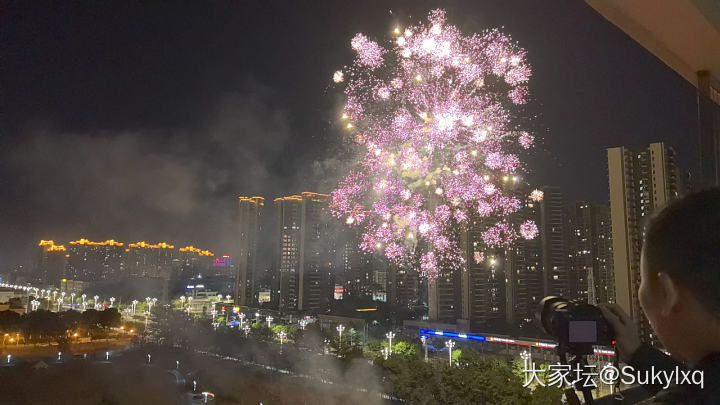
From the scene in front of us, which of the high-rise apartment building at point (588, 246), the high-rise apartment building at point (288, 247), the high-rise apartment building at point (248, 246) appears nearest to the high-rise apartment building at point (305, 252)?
the high-rise apartment building at point (288, 247)

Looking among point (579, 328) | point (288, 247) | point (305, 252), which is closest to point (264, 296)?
point (288, 247)

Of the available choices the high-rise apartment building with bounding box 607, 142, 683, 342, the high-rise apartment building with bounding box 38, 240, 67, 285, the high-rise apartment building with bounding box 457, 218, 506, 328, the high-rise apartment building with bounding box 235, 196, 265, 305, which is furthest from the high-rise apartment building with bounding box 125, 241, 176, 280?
the high-rise apartment building with bounding box 607, 142, 683, 342

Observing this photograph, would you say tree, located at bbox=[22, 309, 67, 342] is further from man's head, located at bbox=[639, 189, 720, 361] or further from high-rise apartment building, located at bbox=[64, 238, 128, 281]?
high-rise apartment building, located at bbox=[64, 238, 128, 281]

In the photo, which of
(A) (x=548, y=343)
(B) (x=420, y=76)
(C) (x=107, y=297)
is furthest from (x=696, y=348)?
(C) (x=107, y=297)

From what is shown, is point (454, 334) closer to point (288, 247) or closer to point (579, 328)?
point (288, 247)

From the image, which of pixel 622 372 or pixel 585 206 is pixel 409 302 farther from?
pixel 622 372

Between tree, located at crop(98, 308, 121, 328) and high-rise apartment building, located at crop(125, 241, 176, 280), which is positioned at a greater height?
high-rise apartment building, located at crop(125, 241, 176, 280)
